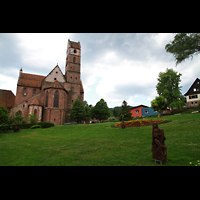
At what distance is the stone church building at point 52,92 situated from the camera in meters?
40.0

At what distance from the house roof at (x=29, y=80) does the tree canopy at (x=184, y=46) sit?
46800 millimetres

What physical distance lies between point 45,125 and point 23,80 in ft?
94.9

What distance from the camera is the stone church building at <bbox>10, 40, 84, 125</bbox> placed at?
4003cm

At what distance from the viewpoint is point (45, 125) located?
2819cm

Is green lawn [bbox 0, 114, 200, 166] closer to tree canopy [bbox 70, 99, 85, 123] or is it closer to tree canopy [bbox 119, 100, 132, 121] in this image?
tree canopy [bbox 119, 100, 132, 121]

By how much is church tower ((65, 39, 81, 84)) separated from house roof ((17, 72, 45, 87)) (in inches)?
444

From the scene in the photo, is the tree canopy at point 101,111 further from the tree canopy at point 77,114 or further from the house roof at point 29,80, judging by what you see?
the house roof at point 29,80

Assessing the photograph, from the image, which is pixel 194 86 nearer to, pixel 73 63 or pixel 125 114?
pixel 125 114

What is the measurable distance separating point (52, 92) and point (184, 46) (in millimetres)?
35693

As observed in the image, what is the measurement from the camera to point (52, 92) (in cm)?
4100

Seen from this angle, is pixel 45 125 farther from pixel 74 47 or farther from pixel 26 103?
pixel 74 47
